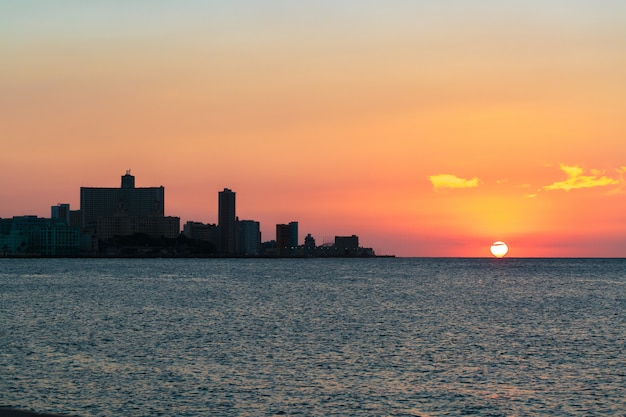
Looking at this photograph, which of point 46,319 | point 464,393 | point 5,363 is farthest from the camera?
point 46,319

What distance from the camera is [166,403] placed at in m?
37.1

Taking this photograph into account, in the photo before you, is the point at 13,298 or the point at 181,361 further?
the point at 13,298

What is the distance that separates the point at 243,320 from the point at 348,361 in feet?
106

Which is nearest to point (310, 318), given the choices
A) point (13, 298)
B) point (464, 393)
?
point (464, 393)

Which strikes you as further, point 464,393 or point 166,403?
point 464,393

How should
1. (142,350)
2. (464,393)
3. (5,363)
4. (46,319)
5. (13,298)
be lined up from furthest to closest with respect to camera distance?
(13,298), (46,319), (142,350), (5,363), (464,393)

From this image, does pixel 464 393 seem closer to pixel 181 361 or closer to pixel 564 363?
pixel 564 363

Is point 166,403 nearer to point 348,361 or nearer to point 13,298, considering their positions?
point 348,361

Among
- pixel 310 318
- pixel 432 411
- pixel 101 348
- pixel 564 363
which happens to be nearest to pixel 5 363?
pixel 101 348

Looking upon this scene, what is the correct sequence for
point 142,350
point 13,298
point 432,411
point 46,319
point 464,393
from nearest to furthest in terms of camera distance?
point 432,411 → point 464,393 → point 142,350 → point 46,319 → point 13,298

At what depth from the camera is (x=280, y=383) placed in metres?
42.9

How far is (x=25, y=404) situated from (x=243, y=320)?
46.1 m

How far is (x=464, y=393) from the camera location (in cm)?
4050

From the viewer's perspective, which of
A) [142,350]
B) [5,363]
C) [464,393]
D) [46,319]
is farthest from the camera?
[46,319]
